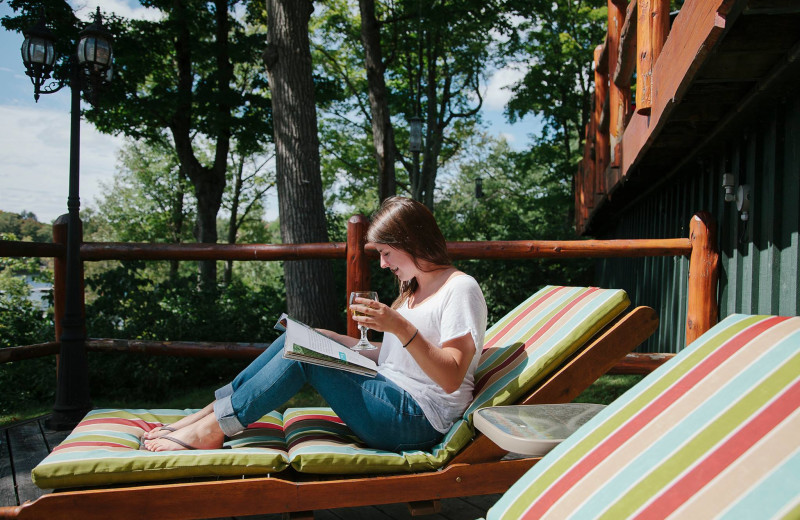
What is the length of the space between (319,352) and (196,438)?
61cm

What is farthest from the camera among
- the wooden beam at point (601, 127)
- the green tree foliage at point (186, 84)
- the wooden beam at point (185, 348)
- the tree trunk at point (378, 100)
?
the green tree foliage at point (186, 84)

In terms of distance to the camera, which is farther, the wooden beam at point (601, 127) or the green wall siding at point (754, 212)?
the wooden beam at point (601, 127)

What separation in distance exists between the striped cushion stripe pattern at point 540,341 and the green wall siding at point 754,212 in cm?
111

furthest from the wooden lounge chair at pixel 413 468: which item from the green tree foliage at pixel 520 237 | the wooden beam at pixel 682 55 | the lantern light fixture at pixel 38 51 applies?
the green tree foliage at pixel 520 237

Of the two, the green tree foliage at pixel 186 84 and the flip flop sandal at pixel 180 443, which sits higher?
the green tree foliage at pixel 186 84

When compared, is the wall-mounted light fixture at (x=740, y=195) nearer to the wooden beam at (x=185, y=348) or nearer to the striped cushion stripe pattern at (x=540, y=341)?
the striped cushion stripe pattern at (x=540, y=341)

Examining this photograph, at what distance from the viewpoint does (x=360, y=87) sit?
1942 centimetres

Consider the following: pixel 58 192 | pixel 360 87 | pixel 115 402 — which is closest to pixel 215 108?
pixel 360 87

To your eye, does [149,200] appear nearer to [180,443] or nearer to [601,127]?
[601,127]

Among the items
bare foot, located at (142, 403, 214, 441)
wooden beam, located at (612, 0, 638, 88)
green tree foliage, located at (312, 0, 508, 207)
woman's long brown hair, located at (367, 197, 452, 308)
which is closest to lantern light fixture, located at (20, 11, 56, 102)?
bare foot, located at (142, 403, 214, 441)

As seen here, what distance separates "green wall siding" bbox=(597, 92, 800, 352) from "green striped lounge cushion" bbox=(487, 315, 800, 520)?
179 centimetres

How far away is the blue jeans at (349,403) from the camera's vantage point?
2367mm

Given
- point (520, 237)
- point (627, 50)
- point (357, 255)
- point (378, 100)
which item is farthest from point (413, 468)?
point (520, 237)

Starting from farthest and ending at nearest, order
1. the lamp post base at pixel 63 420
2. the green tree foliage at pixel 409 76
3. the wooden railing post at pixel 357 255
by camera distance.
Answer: the green tree foliage at pixel 409 76 → the lamp post base at pixel 63 420 → the wooden railing post at pixel 357 255
